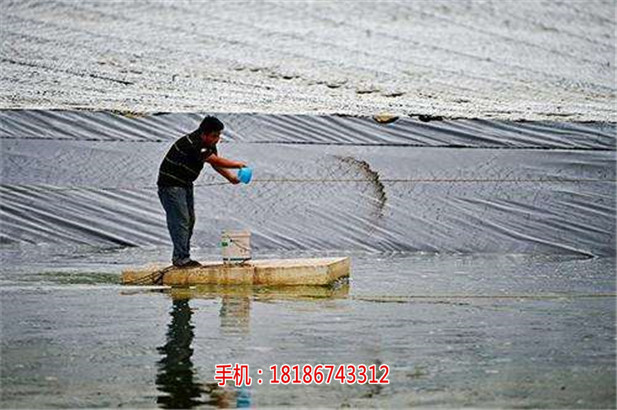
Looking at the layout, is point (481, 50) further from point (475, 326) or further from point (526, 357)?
point (526, 357)

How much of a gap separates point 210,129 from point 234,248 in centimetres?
66

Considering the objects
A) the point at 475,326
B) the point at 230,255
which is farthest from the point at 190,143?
the point at 475,326

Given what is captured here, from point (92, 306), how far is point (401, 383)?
8.74 ft

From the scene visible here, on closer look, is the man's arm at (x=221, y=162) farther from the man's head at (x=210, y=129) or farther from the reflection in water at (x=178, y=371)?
the reflection in water at (x=178, y=371)

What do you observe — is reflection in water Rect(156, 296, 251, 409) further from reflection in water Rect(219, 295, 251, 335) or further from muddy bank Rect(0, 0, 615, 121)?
muddy bank Rect(0, 0, 615, 121)

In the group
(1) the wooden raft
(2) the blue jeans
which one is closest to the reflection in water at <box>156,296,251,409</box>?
(1) the wooden raft

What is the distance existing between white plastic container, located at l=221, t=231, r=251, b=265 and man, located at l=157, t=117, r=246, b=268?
176 mm

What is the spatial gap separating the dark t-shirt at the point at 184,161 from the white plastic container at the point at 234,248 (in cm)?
40

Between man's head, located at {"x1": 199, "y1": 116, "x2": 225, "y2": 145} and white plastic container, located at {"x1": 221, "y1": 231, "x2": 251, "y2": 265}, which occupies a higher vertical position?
man's head, located at {"x1": 199, "y1": 116, "x2": 225, "y2": 145}

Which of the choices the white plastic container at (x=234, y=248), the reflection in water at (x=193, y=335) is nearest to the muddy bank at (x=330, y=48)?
the white plastic container at (x=234, y=248)

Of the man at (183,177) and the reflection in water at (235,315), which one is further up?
the man at (183,177)

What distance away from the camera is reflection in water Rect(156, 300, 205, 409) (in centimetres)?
426

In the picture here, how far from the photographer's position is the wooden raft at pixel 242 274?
801cm

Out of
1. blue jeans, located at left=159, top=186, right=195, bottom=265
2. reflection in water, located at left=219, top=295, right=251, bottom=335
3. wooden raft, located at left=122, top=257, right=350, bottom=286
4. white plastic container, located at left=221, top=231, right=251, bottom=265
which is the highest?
blue jeans, located at left=159, top=186, right=195, bottom=265
